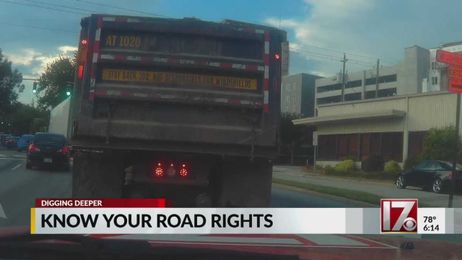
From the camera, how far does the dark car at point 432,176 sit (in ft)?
73.9

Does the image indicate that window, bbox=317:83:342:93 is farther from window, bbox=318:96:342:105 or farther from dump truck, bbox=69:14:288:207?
dump truck, bbox=69:14:288:207

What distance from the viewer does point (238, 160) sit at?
7.88m

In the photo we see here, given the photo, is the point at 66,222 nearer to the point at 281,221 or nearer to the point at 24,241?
the point at 24,241

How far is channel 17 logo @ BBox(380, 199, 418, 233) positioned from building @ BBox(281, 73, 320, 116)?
362 feet

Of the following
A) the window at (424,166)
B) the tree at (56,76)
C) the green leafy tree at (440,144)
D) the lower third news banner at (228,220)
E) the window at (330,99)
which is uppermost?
the window at (330,99)

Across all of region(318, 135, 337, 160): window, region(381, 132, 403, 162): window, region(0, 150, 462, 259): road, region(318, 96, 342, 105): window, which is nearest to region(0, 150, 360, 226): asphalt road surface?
region(0, 150, 462, 259): road

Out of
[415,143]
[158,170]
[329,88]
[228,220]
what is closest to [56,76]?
[329,88]

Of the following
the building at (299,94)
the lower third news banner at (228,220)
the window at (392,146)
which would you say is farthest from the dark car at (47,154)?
the building at (299,94)

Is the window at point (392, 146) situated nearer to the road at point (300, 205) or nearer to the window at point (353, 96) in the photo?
the road at point (300, 205)

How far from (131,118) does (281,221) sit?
3384mm

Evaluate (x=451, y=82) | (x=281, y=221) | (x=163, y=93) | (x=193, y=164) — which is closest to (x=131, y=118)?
(x=163, y=93)

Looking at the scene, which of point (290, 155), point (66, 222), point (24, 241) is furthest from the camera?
point (290, 155)

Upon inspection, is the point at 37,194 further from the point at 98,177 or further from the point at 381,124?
the point at 381,124

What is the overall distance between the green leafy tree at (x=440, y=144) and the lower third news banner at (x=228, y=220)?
2625cm
